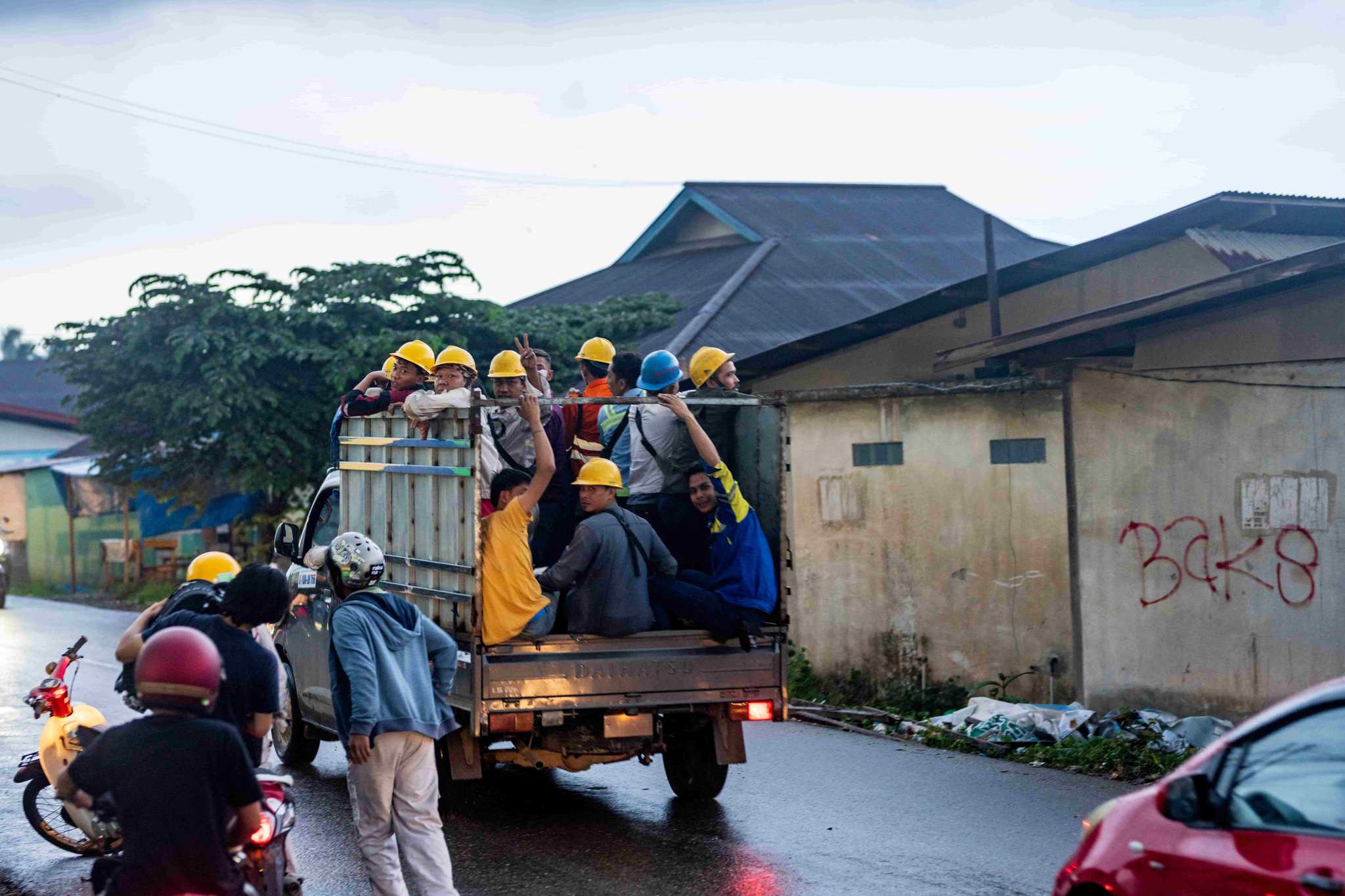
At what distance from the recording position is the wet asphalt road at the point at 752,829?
21.7 feet

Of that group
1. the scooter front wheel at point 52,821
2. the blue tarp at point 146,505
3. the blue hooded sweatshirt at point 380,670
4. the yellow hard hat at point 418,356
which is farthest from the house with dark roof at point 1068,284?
the blue tarp at point 146,505

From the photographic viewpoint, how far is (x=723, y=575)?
307 inches

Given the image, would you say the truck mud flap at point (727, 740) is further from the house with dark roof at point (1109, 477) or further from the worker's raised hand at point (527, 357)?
the house with dark roof at point (1109, 477)

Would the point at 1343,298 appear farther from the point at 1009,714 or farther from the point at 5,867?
Result: the point at 5,867

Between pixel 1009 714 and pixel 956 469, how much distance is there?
2.24 meters

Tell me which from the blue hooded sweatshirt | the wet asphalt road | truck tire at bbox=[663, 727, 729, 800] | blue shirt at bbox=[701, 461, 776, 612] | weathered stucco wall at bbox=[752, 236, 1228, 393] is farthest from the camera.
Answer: weathered stucco wall at bbox=[752, 236, 1228, 393]

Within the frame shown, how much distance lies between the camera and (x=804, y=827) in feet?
25.2

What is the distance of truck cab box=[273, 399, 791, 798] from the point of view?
725 centimetres

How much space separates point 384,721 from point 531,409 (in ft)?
7.72

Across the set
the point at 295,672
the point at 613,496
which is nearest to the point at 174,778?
the point at 613,496

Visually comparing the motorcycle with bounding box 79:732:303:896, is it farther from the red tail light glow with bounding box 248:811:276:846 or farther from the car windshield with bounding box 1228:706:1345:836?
the car windshield with bounding box 1228:706:1345:836

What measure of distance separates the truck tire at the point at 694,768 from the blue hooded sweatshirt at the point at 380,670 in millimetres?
2732

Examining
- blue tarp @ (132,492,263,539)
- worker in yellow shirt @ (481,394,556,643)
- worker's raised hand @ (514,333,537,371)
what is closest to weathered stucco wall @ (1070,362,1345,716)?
worker's raised hand @ (514,333,537,371)

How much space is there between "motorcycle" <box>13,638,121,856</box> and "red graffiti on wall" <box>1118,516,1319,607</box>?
6872mm
